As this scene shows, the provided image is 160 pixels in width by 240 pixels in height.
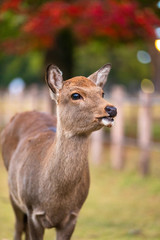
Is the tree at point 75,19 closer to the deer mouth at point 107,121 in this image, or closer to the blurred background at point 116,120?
the blurred background at point 116,120

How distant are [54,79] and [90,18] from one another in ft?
24.5

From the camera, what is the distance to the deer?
4.14 m

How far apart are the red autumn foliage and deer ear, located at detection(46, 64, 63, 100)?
5.96 metres

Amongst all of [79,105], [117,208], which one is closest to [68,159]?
[79,105]

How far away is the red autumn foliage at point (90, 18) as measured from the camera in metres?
10.9

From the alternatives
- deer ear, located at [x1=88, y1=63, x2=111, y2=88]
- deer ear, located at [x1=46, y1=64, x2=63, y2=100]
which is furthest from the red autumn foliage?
deer ear, located at [x1=46, y1=64, x2=63, y2=100]

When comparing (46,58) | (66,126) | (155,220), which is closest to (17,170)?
(66,126)

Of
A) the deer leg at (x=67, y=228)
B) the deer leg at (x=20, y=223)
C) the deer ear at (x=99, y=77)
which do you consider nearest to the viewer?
the deer leg at (x=67, y=228)

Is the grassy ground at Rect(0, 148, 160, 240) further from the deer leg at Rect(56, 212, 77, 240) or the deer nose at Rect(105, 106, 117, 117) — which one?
the deer nose at Rect(105, 106, 117, 117)

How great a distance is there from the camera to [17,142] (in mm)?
5582

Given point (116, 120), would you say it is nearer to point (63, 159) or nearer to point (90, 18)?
point (90, 18)

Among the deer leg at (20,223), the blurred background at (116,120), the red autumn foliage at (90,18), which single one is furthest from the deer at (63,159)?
the red autumn foliage at (90,18)

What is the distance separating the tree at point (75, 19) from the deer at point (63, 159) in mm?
5772

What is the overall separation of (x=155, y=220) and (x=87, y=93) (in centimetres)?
375
